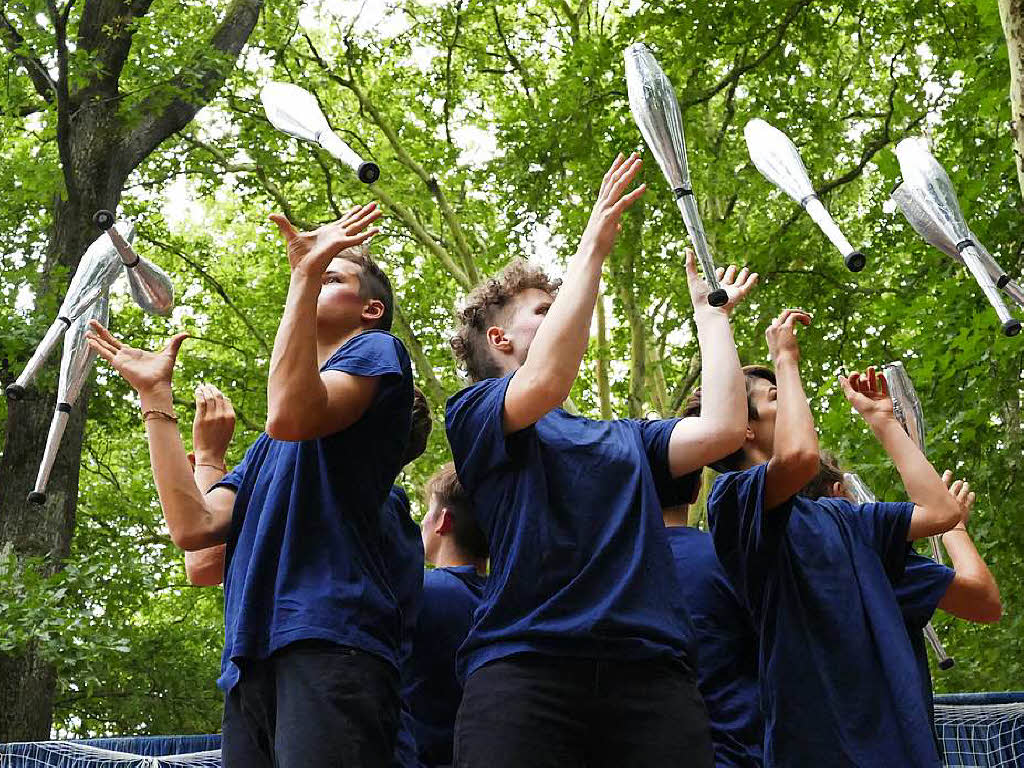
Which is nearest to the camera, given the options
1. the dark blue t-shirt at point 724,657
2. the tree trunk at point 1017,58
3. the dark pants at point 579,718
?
the dark pants at point 579,718

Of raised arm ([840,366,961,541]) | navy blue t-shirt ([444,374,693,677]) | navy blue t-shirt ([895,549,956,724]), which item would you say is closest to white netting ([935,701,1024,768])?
navy blue t-shirt ([895,549,956,724])

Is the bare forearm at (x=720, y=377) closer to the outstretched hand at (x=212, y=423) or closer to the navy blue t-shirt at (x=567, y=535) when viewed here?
the navy blue t-shirt at (x=567, y=535)

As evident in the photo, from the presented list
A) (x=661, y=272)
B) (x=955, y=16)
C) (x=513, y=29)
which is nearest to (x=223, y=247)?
(x=513, y=29)

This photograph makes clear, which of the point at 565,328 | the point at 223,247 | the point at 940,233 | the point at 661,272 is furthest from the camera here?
the point at 223,247

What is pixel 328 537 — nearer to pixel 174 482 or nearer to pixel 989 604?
pixel 174 482

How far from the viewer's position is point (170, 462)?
2807 mm

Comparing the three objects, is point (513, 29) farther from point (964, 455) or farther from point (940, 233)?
point (940, 233)

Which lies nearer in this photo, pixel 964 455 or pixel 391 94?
pixel 964 455

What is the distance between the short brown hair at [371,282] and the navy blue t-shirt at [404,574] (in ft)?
1.48

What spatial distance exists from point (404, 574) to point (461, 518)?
1.20 metres

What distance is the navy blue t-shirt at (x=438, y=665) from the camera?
3361 millimetres

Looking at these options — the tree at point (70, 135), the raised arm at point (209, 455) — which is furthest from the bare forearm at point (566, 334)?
the tree at point (70, 135)

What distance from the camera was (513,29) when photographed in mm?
12930

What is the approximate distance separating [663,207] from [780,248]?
95cm
